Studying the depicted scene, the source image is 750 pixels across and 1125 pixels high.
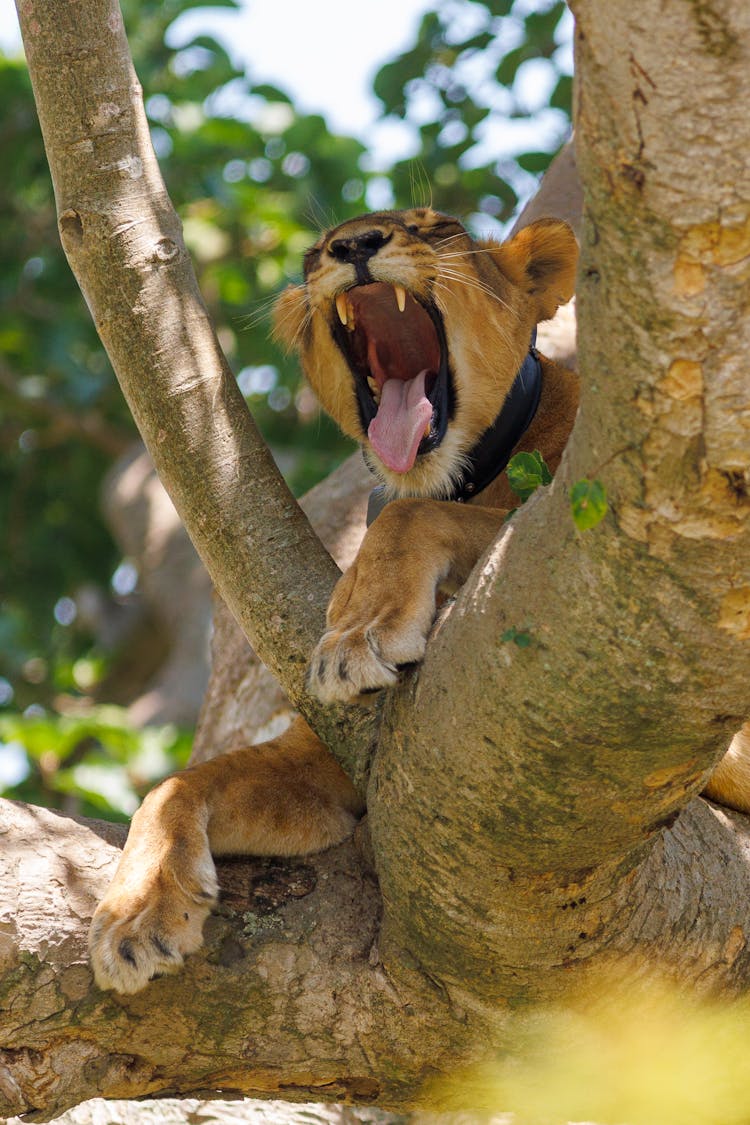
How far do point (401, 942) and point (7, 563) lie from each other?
23.7 ft

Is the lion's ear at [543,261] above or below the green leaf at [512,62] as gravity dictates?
below

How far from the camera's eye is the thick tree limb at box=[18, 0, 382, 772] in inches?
111

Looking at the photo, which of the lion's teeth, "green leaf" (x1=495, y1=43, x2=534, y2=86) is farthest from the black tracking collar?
"green leaf" (x1=495, y1=43, x2=534, y2=86)

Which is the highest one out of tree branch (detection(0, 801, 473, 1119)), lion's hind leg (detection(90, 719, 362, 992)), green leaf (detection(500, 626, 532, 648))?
green leaf (detection(500, 626, 532, 648))

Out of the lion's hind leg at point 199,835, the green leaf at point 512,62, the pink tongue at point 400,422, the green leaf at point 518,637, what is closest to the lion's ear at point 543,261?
the pink tongue at point 400,422

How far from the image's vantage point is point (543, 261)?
3801 millimetres

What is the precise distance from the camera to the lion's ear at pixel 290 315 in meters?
3.79

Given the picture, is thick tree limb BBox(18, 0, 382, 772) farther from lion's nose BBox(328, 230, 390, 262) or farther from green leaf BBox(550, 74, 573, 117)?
green leaf BBox(550, 74, 573, 117)

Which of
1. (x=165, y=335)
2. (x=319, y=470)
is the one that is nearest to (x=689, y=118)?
(x=165, y=335)

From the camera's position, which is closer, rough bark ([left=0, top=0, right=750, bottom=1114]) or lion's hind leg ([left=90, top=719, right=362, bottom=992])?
rough bark ([left=0, top=0, right=750, bottom=1114])

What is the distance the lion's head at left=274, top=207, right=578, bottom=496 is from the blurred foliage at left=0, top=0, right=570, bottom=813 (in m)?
2.29

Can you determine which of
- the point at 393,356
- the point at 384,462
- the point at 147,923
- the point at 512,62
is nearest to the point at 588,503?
the point at 147,923

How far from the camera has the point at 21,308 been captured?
7855 mm

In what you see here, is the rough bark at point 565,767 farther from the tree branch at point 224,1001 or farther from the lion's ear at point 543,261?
the lion's ear at point 543,261
